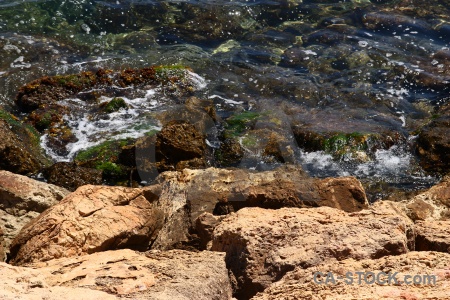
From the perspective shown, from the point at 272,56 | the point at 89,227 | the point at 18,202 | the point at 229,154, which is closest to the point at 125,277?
the point at 89,227

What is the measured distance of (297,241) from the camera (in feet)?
15.3

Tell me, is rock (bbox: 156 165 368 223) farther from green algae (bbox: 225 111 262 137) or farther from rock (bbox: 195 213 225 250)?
green algae (bbox: 225 111 262 137)

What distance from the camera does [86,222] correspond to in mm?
5656

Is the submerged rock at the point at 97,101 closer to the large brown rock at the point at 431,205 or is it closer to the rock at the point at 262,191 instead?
the rock at the point at 262,191

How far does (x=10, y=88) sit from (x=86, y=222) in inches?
287

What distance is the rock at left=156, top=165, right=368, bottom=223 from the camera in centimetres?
612

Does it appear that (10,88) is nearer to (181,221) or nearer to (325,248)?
(181,221)

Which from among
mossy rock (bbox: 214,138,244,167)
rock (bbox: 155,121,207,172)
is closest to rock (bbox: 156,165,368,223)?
rock (bbox: 155,121,207,172)

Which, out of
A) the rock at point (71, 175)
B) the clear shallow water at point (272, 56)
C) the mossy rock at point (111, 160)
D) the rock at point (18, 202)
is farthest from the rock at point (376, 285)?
the clear shallow water at point (272, 56)

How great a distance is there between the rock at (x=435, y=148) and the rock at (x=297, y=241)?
516cm

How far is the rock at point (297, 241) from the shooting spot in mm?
4496

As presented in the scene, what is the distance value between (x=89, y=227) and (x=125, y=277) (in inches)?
57.6

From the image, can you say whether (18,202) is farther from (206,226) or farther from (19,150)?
(19,150)

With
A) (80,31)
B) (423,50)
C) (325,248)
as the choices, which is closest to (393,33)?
(423,50)
